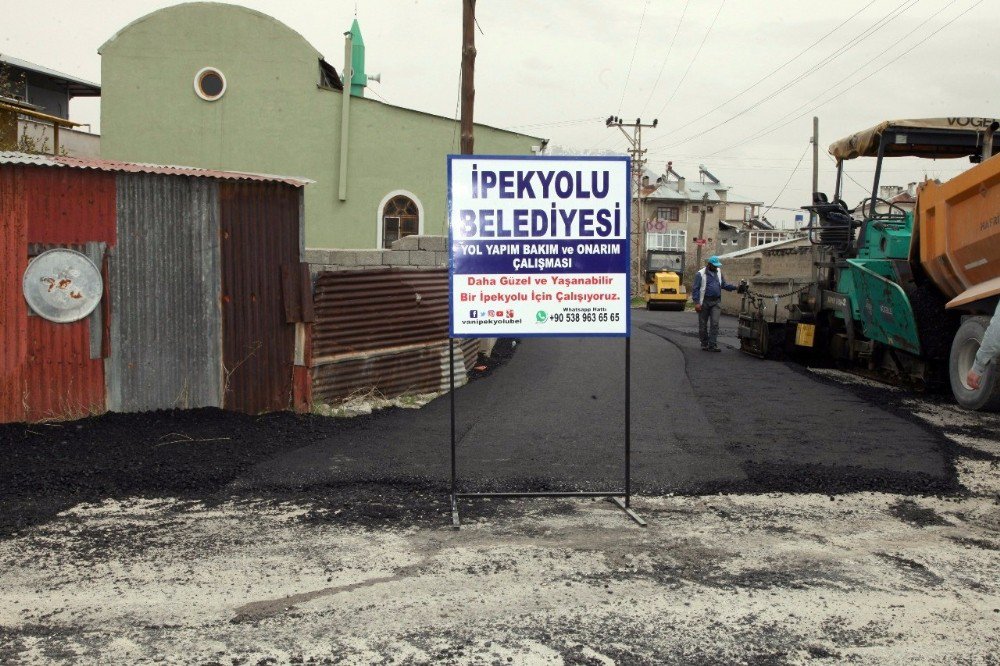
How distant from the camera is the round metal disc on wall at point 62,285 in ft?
26.3

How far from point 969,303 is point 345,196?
18.0 m

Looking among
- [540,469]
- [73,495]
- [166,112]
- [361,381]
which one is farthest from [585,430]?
[166,112]

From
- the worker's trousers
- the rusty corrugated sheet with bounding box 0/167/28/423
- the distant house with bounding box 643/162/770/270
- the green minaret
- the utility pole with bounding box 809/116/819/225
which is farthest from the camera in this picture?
the distant house with bounding box 643/162/770/270

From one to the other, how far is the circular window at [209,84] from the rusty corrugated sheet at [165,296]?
681 inches

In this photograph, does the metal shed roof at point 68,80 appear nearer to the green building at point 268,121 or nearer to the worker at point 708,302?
the green building at point 268,121

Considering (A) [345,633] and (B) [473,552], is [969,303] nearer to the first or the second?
(B) [473,552]

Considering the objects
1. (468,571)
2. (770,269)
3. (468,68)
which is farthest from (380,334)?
(770,269)

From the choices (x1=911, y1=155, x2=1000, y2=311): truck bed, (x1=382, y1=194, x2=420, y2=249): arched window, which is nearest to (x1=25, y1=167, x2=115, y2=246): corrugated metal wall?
(x1=911, y1=155, x2=1000, y2=311): truck bed

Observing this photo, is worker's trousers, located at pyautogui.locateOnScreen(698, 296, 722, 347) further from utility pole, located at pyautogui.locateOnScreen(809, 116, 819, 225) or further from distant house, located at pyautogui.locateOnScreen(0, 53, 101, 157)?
utility pole, located at pyautogui.locateOnScreen(809, 116, 819, 225)

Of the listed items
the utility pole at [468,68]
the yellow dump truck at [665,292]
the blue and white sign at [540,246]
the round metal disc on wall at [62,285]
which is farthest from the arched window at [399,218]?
the blue and white sign at [540,246]

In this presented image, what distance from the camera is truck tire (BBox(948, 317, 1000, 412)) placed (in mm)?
9555

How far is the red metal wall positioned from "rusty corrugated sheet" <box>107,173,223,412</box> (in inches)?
7.7

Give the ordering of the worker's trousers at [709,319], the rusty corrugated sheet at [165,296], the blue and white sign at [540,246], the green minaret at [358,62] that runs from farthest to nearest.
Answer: the green minaret at [358,62]
the worker's trousers at [709,319]
the rusty corrugated sheet at [165,296]
the blue and white sign at [540,246]

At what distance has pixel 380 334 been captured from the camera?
10.3 m
